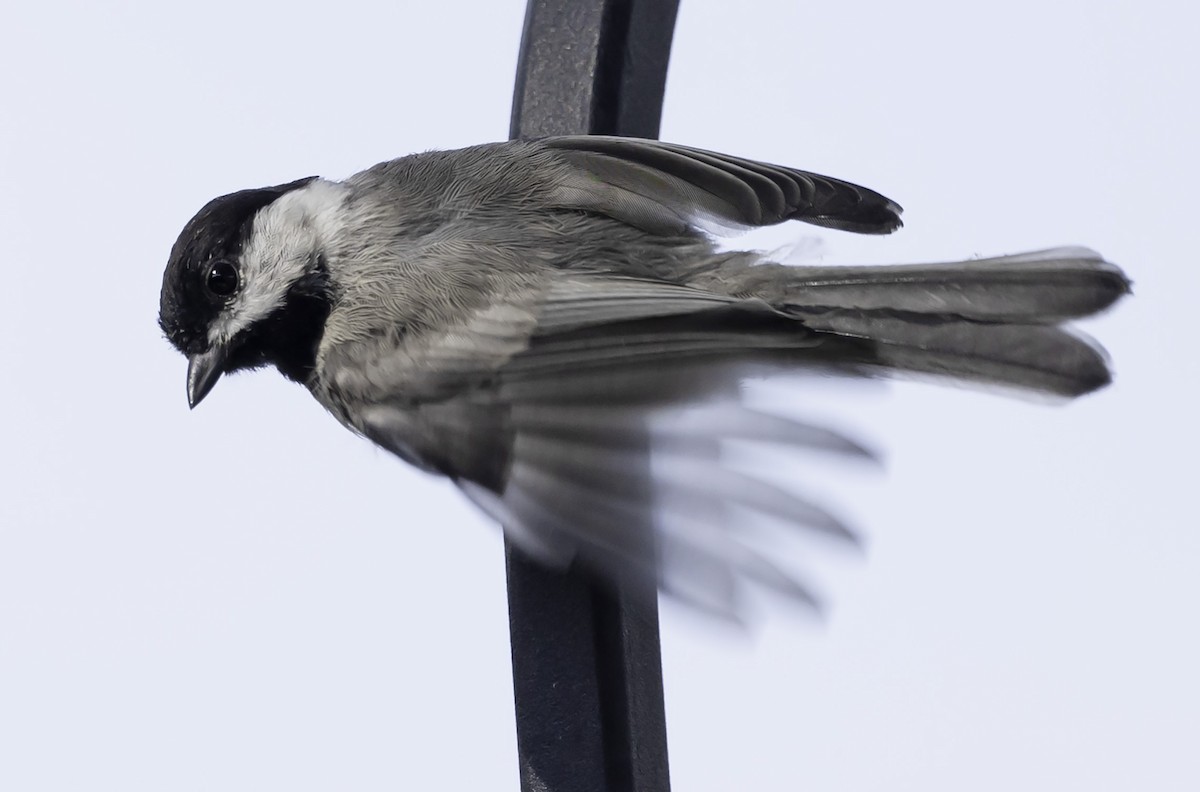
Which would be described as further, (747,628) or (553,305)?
(553,305)

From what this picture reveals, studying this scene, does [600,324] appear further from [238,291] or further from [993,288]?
[238,291]

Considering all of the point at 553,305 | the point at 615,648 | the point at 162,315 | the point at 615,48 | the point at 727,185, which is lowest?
the point at 615,648

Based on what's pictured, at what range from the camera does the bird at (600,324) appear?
1.10m

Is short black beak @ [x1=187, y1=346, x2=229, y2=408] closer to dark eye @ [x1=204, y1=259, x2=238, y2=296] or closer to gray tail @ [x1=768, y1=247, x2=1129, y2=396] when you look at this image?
dark eye @ [x1=204, y1=259, x2=238, y2=296]

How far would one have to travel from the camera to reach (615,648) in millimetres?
1207

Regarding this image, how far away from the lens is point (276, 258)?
5.34 feet

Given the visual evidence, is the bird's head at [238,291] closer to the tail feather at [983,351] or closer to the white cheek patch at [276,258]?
the white cheek patch at [276,258]

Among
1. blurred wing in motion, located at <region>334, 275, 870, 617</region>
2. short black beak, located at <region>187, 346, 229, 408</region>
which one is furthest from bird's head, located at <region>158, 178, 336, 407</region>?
blurred wing in motion, located at <region>334, 275, 870, 617</region>

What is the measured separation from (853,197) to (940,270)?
27cm

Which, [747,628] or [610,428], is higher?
[610,428]

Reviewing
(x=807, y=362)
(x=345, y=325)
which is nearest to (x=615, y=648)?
(x=807, y=362)

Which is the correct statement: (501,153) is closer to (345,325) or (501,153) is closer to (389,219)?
(389,219)

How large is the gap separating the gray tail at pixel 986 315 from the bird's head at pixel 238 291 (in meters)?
0.65

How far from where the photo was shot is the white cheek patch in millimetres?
1607
